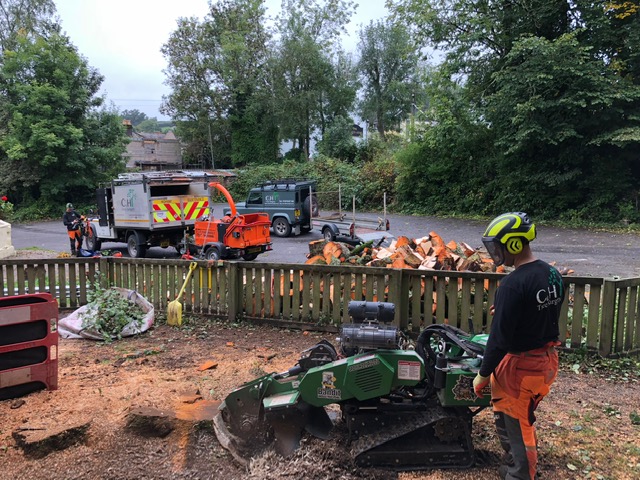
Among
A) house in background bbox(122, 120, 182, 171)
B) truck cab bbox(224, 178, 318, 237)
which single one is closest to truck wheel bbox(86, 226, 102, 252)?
truck cab bbox(224, 178, 318, 237)

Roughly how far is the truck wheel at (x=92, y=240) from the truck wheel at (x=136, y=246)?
168 cm

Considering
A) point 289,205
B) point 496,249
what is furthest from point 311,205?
point 496,249

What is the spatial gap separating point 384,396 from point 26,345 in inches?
133

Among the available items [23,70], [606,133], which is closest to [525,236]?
[606,133]

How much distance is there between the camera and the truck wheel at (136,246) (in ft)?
45.8

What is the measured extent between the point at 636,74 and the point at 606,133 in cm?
266

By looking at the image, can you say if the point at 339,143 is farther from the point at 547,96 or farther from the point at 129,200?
the point at 129,200

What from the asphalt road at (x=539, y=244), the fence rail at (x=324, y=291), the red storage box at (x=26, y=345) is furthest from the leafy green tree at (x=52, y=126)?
the red storage box at (x=26, y=345)

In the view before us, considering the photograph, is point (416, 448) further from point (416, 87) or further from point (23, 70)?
point (416, 87)

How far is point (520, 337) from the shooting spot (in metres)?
2.74

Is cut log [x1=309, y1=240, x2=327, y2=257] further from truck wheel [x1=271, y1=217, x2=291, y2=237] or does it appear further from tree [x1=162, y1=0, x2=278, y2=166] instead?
tree [x1=162, y1=0, x2=278, y2=166]

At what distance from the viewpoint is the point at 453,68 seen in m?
22.6

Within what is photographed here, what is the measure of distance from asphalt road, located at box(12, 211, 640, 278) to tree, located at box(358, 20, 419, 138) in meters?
23.9

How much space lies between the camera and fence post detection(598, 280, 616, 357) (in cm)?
508
